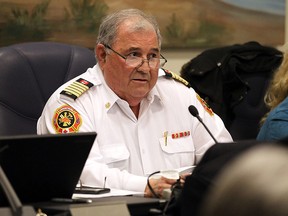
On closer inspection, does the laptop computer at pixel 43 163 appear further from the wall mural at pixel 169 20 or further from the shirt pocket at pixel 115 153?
the wall mural at pixel 169 20

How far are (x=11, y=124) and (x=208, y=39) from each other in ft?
5.90

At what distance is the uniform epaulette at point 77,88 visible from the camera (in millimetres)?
2615

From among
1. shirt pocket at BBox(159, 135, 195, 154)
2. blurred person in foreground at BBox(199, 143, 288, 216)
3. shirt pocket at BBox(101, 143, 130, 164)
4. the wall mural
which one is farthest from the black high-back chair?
blurred person in foreground at BBox(199, 143, 288, 216)

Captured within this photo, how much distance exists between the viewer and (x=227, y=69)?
3.91 metres

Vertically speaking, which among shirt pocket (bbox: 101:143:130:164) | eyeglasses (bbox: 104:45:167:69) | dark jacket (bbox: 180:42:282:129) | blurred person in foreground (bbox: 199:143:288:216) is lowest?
dark jacket (bbox: 180:42:282:129)

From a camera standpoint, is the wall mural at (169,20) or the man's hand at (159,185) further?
the wall mural at (169,20)

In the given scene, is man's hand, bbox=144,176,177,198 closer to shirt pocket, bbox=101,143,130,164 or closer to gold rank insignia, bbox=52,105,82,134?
shirt pocket, bbox=101,143,130,164

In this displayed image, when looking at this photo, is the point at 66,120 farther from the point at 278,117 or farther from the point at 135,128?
the point at 278,117

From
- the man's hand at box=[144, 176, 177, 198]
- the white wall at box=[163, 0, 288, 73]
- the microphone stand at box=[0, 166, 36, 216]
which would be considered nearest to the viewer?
the microphone stand at box=[0, 166, 36, 216]

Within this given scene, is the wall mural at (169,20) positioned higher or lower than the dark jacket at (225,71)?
higher

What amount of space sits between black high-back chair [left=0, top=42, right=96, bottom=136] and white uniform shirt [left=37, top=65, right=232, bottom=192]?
0.36 feet

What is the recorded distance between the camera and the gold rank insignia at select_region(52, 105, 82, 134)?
2.54 m

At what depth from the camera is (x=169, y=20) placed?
4.05 m

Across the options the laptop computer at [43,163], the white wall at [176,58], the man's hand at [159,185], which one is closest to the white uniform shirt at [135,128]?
the man's hand at [159,185]
